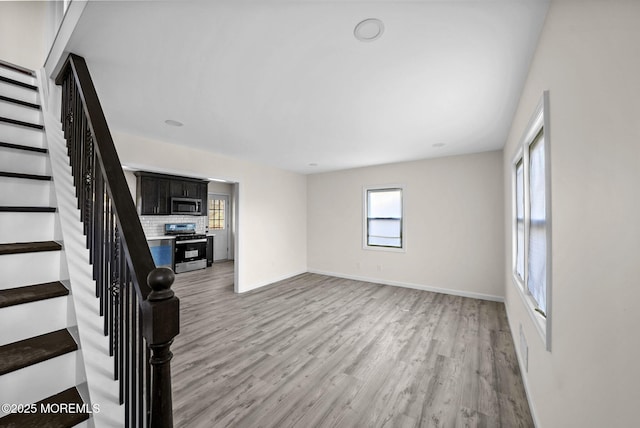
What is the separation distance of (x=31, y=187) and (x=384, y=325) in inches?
139

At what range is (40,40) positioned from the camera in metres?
2.79

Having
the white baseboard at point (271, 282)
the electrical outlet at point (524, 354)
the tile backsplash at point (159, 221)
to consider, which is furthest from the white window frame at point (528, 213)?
the tile backsplash at point (159, 221)

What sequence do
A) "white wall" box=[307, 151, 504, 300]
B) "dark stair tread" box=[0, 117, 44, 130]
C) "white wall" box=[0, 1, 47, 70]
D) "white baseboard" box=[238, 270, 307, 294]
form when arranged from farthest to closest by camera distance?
"white baseboard" box=[238, 270, 307, 294], "white wall" box=[307, 151, 504, 300], "white wall" box=[0, 1, 47, 70], "dark stair tread" box=[0, 117, 44, 130]

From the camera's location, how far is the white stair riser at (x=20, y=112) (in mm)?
1795

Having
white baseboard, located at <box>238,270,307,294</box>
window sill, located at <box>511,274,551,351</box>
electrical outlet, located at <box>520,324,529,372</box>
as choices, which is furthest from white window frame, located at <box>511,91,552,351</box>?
white baseboard, located at <box>238,270,307,294</box>

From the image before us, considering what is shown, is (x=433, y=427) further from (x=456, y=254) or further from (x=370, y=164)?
(x=370, y=164)

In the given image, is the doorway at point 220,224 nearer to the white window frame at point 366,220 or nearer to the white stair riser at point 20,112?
the white window frame at point 366,220

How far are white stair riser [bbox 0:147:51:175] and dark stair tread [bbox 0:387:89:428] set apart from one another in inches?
56.0

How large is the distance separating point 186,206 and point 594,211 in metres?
7.01

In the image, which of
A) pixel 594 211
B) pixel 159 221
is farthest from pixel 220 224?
pixel 594 211

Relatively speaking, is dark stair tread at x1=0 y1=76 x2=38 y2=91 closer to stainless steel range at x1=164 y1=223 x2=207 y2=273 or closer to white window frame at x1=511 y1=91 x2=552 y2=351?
white window frame at x1=511 y1=91 x2=552 y2=351

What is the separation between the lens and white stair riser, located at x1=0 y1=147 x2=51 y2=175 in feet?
5.13

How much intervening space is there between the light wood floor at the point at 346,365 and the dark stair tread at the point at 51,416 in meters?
0.89

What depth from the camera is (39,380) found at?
1022 mm
